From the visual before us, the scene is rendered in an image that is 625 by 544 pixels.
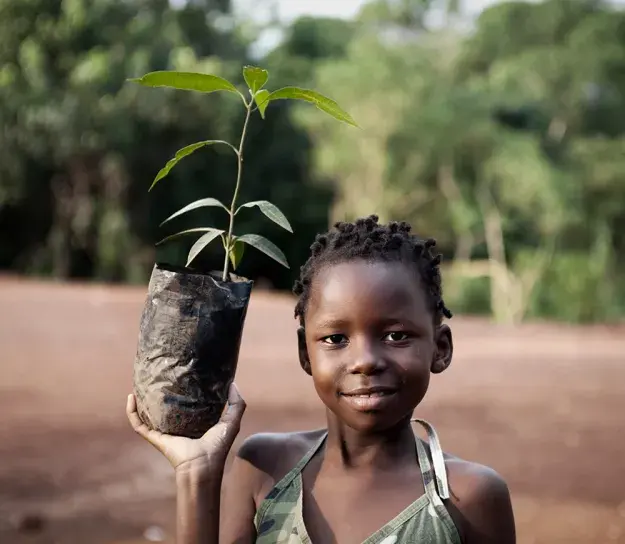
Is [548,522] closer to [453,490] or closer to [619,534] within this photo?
[619,534]

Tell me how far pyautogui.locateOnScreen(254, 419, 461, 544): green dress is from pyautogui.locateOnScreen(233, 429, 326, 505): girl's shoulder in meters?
0.02

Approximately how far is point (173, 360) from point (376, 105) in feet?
72.1

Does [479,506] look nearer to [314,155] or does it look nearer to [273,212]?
[273,212]

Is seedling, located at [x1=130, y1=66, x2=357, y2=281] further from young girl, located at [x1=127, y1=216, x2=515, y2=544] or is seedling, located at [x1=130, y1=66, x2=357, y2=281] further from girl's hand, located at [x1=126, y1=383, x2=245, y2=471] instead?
girl's hand, located at [x1=126, y1=383, x2=245, y2=471]

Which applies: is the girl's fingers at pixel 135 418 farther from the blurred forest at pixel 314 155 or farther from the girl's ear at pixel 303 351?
the blurred forest at pixel 314 155

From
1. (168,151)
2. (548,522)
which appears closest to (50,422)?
(548,522)

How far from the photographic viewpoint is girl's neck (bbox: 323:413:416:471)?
1570mm

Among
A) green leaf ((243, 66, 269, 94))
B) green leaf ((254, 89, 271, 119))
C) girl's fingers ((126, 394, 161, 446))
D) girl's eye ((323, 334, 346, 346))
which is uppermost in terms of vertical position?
green leaf ((243, 66, 269, 94))

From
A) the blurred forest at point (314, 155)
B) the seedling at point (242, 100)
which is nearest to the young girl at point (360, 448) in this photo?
the seedling at point (242, 100)

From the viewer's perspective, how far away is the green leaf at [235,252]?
173cm

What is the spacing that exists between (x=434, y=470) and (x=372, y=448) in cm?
11

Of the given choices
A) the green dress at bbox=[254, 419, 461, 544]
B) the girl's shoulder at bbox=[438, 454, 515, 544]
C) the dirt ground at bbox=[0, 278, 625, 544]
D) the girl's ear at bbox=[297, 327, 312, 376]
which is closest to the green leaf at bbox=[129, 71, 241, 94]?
the girl's ear at bbox=[297, 327, 312, 376]

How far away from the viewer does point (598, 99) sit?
1063 inches

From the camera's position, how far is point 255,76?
5.47ft
